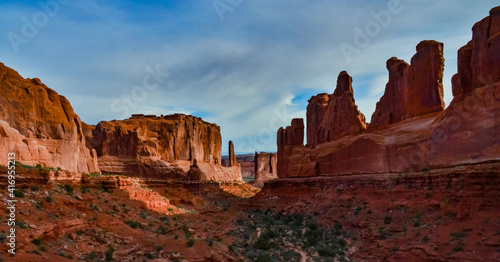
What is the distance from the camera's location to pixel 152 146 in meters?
57.1

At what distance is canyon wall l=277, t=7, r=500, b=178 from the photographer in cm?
1820

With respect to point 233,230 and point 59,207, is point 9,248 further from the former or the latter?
point 233,230

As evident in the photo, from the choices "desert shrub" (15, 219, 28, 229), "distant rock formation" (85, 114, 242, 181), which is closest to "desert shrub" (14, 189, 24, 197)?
"desert shrub" (15, 219, 28, 229)

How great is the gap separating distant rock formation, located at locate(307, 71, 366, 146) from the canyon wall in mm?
101

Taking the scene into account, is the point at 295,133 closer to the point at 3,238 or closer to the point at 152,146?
the point at 152,146

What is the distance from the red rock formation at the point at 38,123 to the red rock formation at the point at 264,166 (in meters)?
70.8

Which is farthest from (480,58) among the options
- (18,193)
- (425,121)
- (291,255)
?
(18,193)

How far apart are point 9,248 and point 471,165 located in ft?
66.9

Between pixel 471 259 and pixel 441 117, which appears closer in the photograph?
pixel 471 259

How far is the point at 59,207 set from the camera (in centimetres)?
1463

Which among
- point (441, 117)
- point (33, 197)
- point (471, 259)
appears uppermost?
point (441, 117)

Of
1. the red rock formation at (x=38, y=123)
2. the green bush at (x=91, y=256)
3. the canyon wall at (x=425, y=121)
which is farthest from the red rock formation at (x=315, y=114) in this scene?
the green bush at (x=91, y=256)

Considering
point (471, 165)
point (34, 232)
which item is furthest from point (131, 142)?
point (471, 165)

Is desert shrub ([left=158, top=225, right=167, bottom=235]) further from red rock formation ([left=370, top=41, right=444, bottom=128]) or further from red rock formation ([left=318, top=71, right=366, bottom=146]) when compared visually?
red rock formation ([left=318, top=71, right=366, bottom=146])
